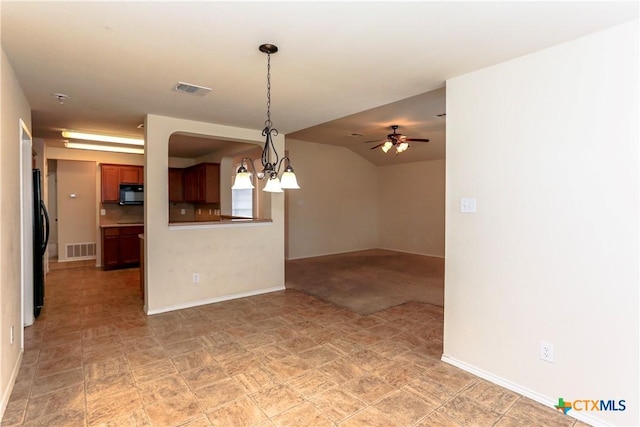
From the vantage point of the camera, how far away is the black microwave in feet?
22.4

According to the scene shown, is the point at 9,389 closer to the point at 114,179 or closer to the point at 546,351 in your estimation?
the point at 546,351

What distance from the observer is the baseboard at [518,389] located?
2.03 metres

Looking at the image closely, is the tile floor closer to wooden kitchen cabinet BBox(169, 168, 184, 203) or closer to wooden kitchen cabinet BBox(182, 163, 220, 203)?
wooden kitchen cabinet BBox(182, 163, 220, 203)

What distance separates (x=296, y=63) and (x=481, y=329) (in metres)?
2.42

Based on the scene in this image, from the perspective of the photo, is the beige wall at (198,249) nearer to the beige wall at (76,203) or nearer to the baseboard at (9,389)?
the baseboard at (9,389)

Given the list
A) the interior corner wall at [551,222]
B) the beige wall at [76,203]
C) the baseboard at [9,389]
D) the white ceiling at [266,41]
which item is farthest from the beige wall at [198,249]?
the beige wall at [76,203]

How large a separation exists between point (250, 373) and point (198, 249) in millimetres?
2143

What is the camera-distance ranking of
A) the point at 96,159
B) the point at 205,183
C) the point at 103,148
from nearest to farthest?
the point at 103,148 < the point at 96,159 < the point at 205,183

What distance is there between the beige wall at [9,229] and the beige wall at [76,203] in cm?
443

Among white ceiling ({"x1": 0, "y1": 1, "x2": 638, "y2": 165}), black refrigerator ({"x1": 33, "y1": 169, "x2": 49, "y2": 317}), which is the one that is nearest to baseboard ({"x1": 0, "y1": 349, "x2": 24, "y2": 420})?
black refrigerator ({"x1": 33, "y1": 169, "x2": 49, "y2": 317})

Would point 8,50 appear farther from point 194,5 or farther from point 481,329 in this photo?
point 481,329

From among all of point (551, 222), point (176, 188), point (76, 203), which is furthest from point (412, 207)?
point (76, 203)

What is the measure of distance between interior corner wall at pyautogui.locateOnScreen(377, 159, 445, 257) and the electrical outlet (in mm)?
5782

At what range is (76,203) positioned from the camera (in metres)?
6.96
